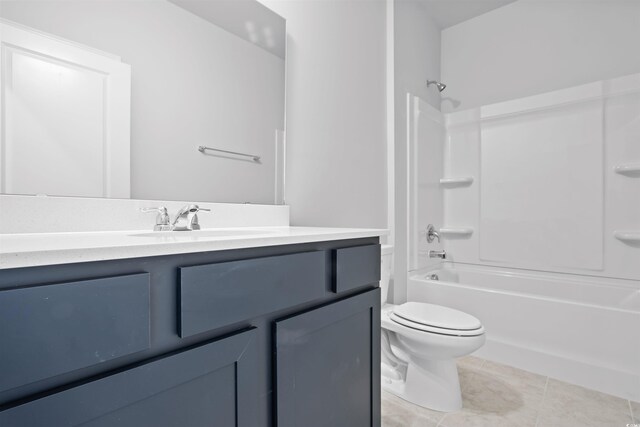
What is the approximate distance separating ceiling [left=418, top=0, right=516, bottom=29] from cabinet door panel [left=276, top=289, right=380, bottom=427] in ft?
8.42

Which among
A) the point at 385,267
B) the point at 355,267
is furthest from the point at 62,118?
A: the point at 385,267

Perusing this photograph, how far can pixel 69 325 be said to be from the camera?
1.58ft

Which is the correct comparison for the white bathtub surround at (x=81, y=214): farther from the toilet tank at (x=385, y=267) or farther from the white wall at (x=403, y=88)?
the white wall at (x=403, y=88)

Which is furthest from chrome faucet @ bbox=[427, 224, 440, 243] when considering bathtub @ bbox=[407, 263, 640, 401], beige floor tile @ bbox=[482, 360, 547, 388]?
beige floor tile @ bbox=[482, 360, 547, 388]

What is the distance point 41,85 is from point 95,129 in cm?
15

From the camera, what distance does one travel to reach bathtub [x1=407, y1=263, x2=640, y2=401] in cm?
171

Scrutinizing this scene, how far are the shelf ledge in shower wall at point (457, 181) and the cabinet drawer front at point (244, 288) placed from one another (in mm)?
2188

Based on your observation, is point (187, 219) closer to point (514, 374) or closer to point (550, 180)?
point (514, 374)

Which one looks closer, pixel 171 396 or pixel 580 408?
pixel 171 396

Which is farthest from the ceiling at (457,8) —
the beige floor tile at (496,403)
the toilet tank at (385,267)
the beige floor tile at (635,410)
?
the beige floor tile at (635,410)

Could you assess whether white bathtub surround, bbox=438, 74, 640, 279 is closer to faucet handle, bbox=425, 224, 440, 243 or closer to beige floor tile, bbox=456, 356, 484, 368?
faucet handle, bbox=425, 224, 440, 243

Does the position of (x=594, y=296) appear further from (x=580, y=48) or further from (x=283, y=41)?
(x=283, y=41)

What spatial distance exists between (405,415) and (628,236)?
1878mm

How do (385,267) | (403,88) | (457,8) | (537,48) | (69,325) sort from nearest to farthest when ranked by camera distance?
(69,325) < (385,267) < (403,88) < (537,48) < (457,8)
